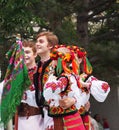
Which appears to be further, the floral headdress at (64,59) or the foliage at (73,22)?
the foliage at (73,22)

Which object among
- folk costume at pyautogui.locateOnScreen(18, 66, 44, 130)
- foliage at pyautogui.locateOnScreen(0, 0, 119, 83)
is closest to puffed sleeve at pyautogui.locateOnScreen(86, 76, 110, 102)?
folk costume at pyautogui.locateOnScreen(18, 66, 44, 130)

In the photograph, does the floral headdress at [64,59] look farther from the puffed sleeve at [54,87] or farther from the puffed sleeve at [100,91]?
the puffed sleeve at [100,91]

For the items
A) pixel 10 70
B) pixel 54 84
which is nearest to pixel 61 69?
pixel 54 84

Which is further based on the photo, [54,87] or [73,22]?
[73,22]

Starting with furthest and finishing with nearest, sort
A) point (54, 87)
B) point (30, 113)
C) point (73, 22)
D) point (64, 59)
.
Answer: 1. point (73, 22)
2. point (30, 113)
3. point (64, 59)
4. point (54, 87)

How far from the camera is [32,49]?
479cm

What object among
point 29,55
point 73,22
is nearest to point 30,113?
point 29,55

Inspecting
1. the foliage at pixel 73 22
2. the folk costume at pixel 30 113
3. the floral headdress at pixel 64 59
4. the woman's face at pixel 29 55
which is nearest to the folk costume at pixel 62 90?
the floral headdress at pixel 64 59

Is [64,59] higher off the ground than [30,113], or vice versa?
[64,59]

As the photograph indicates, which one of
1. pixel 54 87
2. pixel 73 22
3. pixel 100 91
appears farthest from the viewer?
pixel 73 22

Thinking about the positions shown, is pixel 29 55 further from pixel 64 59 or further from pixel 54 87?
pixel 54 87

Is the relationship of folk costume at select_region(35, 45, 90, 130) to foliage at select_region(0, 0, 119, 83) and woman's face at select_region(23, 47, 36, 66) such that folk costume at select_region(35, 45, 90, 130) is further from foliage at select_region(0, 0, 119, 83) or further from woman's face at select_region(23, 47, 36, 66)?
foliage at select_region(0, 0, 119, 83)

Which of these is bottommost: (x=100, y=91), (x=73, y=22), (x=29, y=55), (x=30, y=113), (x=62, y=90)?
(x=73, y=22)

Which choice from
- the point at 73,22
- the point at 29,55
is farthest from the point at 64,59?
the point at 73,22
